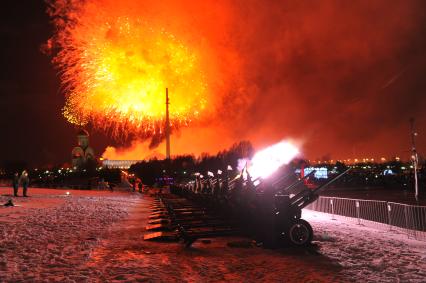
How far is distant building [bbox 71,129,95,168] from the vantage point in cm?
15500

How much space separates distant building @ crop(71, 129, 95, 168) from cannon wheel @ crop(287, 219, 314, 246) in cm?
14643

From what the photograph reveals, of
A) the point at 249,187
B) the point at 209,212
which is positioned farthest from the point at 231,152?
the point at 249,187

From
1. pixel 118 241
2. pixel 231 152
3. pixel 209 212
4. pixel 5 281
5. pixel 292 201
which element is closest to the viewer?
pixel 5 281

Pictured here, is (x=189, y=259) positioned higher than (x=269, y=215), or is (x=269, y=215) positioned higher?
(x=269, y=215)

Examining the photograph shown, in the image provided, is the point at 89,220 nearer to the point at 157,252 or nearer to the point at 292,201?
the point at 157,252

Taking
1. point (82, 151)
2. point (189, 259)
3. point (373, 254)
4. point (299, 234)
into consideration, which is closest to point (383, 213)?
point (299, 234)

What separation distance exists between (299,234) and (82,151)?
15049cm

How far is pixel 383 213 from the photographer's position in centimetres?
2194

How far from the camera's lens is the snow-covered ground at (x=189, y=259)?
9336 millimetres

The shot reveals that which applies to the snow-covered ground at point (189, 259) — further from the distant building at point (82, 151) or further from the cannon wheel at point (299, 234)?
the distant building at point (82, 151)

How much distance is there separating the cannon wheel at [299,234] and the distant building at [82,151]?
146 metres

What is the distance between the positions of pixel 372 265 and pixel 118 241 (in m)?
7.20

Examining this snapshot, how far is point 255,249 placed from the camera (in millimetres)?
12812

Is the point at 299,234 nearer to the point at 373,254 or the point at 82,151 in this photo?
the point at 373,254
